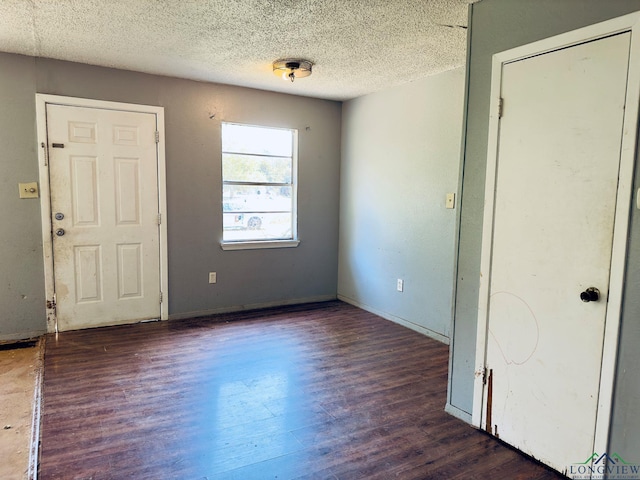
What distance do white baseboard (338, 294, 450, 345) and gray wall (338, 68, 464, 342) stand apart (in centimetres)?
1

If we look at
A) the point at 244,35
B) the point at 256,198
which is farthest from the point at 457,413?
the point at 256,198

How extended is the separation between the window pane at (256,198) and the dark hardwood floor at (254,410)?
1.36 meters

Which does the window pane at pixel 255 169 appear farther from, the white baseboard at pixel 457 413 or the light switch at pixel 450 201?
the white baseboard at pixel 457 413

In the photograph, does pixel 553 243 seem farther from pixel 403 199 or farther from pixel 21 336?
pixel 21 336

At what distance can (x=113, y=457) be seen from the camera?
2027 mm

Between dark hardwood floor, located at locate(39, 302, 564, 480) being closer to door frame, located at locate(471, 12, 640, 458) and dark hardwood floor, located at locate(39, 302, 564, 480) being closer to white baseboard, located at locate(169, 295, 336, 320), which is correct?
white baseboard, located at locate(169, 295, 336, 320)

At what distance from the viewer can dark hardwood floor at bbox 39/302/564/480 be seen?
200 cm

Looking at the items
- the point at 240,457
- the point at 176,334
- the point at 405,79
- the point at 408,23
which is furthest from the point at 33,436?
the point at 405,79

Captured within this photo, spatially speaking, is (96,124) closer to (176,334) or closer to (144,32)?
(144,32)

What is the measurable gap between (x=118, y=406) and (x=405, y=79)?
3.45 m

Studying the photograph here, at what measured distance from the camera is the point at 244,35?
9.40ft

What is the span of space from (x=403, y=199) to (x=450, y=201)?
600 millimetres

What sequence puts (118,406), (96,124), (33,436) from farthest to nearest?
1. (96,124)
2. (118,406)
3. (33,436)

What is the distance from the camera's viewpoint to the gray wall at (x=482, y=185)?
67.1 inches
